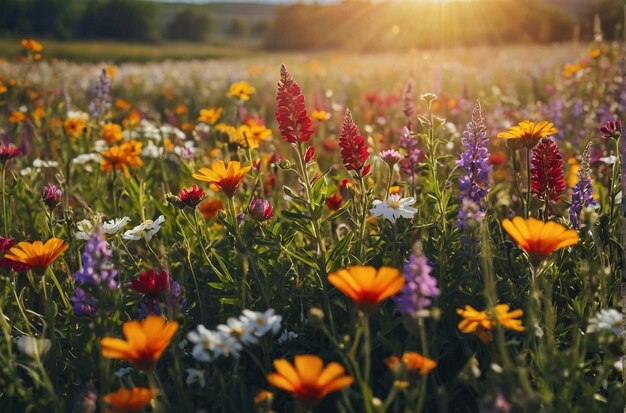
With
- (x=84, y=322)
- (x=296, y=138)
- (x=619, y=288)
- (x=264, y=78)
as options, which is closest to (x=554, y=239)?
(x=619, y=288)

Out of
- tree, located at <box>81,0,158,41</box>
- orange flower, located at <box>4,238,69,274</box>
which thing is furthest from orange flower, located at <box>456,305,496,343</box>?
tree, located at <box>81,0,158,41</box>

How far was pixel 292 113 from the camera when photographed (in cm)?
191

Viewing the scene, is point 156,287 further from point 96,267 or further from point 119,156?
point 119,156

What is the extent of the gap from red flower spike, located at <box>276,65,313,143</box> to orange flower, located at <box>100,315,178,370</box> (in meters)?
0.77

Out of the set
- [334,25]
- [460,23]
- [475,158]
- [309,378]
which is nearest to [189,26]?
[334,25]

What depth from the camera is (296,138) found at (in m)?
1.92

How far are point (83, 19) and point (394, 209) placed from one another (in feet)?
93.2

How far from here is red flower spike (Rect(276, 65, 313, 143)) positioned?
6.18 feet

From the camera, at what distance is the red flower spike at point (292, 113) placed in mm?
1885

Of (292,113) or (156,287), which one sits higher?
(292,113)

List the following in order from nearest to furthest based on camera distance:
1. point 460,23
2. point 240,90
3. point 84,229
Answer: point 84,229
point 240,90
point 460,23

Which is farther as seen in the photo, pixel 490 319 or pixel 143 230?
pixel 143 230

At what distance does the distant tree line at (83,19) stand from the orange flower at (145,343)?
7379 millimetres

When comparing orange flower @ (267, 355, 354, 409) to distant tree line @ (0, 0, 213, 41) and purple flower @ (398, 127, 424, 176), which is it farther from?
distant tree line @ (0, 0, 213, 41)
